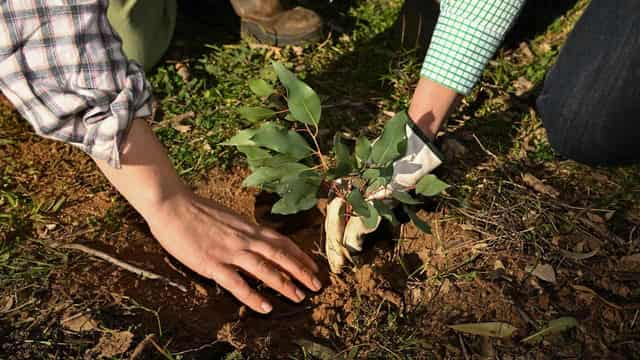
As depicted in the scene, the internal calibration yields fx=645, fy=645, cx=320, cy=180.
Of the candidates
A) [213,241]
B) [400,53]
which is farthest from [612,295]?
[400,53]

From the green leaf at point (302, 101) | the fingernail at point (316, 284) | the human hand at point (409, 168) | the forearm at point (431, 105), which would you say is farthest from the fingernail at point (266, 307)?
the forearm at point (431, 105)

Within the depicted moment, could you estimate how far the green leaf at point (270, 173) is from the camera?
3.71 feet

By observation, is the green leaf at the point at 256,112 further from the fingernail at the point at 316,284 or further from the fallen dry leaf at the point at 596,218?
the fallen dry leaf at the point at 596,218

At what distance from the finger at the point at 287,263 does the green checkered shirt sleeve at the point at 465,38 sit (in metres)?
0.53

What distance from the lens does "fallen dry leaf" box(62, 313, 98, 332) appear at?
1.30 m

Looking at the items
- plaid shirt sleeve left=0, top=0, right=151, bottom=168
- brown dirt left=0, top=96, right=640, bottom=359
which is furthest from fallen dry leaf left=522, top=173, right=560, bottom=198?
plaid shirt sleeve left=0, top=0, right=151, bottom=168

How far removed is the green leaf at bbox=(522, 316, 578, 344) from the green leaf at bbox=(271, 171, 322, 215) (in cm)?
53

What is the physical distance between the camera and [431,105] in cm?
150

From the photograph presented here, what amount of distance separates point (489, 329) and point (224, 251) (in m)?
0.57

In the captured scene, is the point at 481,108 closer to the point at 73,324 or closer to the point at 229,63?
the point at 229,63

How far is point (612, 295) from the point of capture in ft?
4.51

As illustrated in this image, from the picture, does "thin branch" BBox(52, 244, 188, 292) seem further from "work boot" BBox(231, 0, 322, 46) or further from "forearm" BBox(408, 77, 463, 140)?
"work boot" BBox(231, 0, 322, 46)

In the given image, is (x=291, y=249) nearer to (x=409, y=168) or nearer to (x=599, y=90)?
(x=409, y=168)

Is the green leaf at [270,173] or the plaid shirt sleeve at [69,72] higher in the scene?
the plaid shirt sleeve at [69,72]
